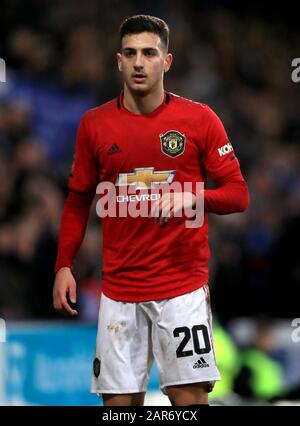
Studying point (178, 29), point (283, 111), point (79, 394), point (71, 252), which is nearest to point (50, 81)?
point (178, 29)

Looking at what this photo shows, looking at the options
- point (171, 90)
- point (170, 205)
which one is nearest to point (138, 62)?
point (170, 205)

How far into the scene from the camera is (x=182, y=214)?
163 inches

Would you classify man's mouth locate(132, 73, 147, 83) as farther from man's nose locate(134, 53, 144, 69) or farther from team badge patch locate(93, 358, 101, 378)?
team badge patch locate(93, 358, 101, 378)

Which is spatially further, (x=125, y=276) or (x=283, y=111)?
(x=283, y=111)

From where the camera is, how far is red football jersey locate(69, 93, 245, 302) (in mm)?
4199

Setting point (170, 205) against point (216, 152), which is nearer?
point (170, 205)

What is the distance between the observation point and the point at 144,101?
4.26 meters

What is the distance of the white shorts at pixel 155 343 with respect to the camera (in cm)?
416

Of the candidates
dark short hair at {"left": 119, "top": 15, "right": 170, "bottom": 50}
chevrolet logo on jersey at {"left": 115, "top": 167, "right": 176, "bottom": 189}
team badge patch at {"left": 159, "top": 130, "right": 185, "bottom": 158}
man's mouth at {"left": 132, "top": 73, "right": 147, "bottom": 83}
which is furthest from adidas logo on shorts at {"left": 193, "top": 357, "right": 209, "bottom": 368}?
dark short hair at {"left": 119, "top": 15, "right": 170, "bottom": 50}

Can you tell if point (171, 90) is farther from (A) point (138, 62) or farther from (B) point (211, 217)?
(A) point (138, 62)

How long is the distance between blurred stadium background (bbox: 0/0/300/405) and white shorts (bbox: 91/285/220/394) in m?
2.14

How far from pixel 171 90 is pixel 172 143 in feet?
17.4
